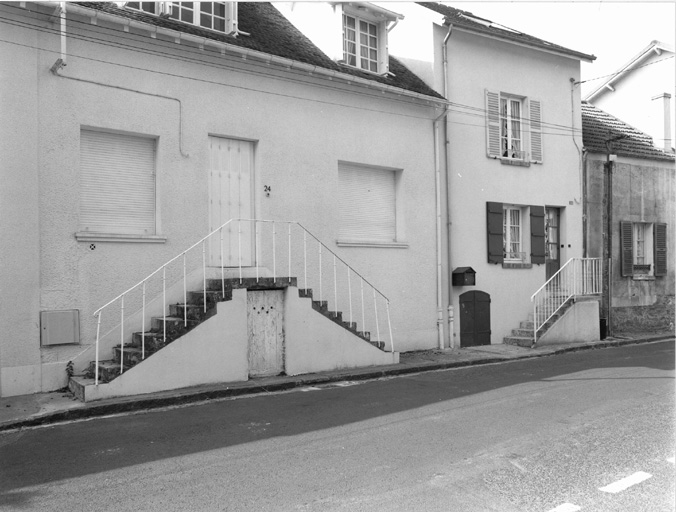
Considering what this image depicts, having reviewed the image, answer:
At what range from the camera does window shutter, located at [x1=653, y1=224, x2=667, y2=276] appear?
1923 centimetres

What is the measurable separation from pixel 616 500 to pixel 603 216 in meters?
14.6

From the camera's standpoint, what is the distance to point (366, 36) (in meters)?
13.9

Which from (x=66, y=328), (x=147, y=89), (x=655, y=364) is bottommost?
(x=655, y=364)

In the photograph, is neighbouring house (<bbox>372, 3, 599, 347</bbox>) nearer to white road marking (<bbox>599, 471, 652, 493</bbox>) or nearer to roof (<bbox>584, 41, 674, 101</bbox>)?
roof (<bbox>584, 41, 674, 101</bbox>)

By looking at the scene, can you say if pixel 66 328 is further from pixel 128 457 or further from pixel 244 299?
pixel 128 457

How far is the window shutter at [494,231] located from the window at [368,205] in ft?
8.79

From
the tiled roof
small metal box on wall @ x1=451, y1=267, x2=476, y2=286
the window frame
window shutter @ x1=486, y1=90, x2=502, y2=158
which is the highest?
the tiled roof

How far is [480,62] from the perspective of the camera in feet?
50.6

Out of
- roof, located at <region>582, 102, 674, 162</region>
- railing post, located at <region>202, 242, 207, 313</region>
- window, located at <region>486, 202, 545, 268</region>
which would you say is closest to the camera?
railing post, located at <region>202, 242, 207, 313</region>

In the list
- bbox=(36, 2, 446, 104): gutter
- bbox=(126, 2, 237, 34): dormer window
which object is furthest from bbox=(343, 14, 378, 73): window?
bbox=(126, 2, 237, 34): dormer window


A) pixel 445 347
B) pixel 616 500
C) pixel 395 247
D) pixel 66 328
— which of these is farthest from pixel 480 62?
pixel 616 500

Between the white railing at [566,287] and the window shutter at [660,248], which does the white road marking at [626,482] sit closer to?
the white railing at [566,287]

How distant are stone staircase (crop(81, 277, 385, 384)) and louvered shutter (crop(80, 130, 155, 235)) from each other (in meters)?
1.38

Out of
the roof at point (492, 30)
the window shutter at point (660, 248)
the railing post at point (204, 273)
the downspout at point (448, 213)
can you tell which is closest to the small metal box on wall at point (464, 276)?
the downspout at point (448, 213)
